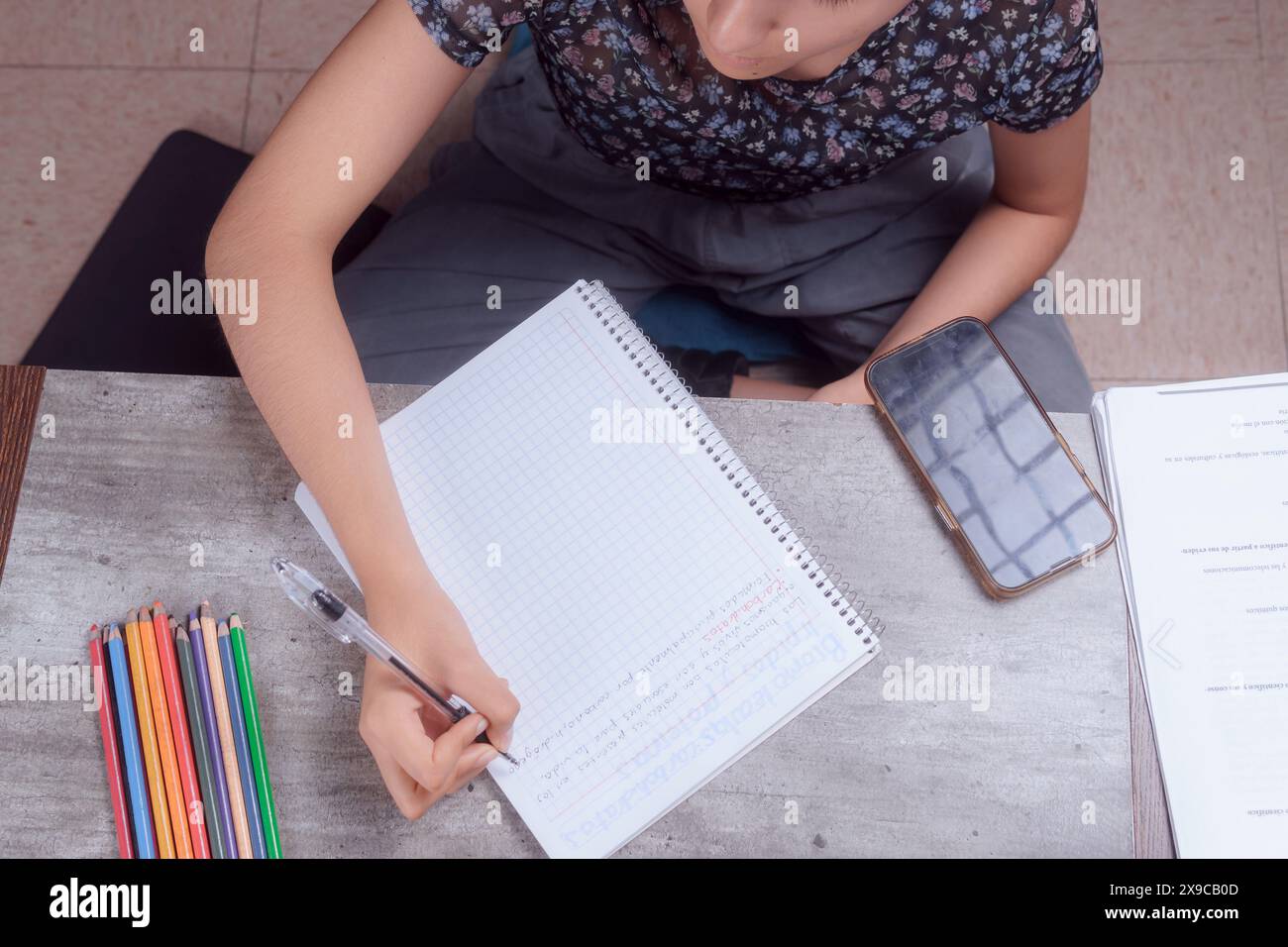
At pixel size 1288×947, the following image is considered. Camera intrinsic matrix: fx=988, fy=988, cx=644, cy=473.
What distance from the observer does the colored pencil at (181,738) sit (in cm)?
65

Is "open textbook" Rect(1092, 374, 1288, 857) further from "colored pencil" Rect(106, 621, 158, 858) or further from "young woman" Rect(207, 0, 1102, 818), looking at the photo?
"colored pencil" Rect(106, 621, 158, 858)

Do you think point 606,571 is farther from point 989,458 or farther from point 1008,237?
point 1008,237

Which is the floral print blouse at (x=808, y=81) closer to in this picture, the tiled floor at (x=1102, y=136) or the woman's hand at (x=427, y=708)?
the woman's hand at (x=427, y=708)

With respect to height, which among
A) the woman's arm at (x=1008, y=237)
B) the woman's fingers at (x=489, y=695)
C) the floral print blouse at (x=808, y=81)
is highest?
the floral print blouse at (x=808, y=81)

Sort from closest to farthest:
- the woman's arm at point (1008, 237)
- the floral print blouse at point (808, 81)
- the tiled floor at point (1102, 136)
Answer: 1. the floral print blouse at point (808, 81)
2. the woman's arm at point (1008, 237)
3. the tiled floor at point (1102, 136)

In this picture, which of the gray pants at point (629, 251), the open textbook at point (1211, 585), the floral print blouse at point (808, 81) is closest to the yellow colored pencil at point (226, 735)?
the gray pants at point (629, 251)

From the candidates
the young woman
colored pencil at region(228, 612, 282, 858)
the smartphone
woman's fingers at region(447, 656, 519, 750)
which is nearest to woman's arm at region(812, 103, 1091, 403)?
the young woman

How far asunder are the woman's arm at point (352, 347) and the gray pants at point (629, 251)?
0.64 feet

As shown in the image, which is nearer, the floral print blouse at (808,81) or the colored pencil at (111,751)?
the colored pencil at (111,751)

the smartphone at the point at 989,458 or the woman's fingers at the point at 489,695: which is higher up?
the smartphone at the point at 989,458

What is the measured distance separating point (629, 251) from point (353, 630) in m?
0.54
